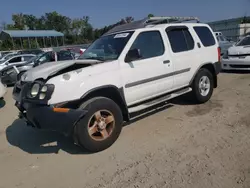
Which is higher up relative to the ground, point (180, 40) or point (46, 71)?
point (180, 40)

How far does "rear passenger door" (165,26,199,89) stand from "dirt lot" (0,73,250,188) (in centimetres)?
80

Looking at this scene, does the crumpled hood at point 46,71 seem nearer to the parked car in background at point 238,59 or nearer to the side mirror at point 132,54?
the side mirror at point 132,54

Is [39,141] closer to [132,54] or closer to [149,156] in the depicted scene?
[149,156]

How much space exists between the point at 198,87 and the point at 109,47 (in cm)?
241

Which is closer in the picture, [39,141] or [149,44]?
[39,141]

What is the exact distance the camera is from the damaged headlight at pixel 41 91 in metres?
3.43

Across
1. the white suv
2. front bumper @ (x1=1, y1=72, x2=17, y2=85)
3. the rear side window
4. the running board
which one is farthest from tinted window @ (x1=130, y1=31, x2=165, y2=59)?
front bumper @ (x1=1, y1=72, x2=17, y2=85)

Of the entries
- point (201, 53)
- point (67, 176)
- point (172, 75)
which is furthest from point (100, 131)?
point (201, 53)

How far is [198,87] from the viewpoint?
5.71 metres

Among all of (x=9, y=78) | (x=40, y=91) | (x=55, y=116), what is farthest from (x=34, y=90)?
(x=9, y=78)

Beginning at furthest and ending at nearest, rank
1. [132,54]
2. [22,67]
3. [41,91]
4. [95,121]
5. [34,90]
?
[22,67]
[132,54]
[95,121]
[34,90]
[41,91]

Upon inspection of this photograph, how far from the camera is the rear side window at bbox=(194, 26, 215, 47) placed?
582 cm

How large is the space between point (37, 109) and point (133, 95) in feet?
5.45

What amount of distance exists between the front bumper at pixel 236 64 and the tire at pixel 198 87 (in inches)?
172
